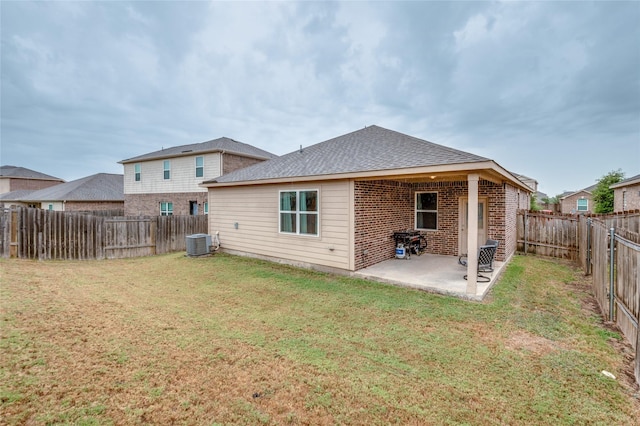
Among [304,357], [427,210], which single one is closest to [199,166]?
[427,210]

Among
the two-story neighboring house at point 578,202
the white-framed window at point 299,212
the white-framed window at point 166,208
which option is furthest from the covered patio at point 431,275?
the two-story neighboring house at point 578,202

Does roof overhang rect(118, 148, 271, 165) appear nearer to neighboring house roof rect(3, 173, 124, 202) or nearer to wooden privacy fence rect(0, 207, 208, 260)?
neighboring house roof rect(3, 173, 124, 202)

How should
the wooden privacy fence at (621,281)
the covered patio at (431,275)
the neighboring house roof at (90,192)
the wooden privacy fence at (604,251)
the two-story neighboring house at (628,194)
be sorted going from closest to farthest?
1. the wooden privacy fence at (621,281)
2. the wooden privacy fence at (604,251)
3. the covered patio at (431,275)
4. the two-story neighboring house at (628,194)
5. the neighboring house roof at (90,192)

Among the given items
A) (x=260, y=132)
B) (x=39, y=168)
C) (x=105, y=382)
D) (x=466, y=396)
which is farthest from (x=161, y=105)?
(x=39, y=168)

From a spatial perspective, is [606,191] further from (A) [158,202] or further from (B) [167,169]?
(A) [158,202]

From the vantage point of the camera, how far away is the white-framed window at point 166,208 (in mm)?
20328

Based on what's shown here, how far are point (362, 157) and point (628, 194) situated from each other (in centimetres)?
2325

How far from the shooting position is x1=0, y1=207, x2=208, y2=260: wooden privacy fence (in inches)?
384

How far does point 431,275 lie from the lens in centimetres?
752

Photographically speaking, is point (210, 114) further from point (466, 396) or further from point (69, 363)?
point (466, 396)

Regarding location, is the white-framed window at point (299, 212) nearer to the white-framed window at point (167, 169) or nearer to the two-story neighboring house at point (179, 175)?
the two-story neighboring house at point (179, 175)

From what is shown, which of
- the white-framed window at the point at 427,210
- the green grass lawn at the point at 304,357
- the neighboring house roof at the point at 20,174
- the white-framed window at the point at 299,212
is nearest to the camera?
the green grass lawn at the point at 304,357

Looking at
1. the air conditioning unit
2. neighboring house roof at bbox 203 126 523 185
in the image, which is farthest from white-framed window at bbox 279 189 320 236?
the air conditioning unit

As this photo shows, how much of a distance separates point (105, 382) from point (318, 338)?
2578mm
